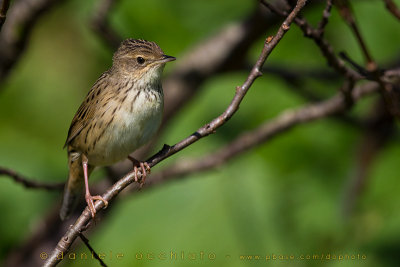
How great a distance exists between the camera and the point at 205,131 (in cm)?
296

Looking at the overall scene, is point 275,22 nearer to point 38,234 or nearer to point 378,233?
point 378,233

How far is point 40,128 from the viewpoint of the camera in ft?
21.9

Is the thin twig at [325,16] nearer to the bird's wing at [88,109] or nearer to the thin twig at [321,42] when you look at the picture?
the thin twig at [321,42]

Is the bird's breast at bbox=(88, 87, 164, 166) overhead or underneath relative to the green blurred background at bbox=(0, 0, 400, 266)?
underneath

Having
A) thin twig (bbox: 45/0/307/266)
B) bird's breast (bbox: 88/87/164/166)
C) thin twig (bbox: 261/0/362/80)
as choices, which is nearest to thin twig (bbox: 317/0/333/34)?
thin twig (bbox: 261/0/362/80)

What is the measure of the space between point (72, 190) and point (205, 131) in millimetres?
2031

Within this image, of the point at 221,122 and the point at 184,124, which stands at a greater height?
the point at 184,124

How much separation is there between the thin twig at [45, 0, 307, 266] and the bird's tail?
1.53m

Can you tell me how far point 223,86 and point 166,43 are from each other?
73 centimetres

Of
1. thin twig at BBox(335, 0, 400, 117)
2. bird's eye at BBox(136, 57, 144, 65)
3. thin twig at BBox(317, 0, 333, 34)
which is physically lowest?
thin twig at BBox(335, 0, 400, 117)

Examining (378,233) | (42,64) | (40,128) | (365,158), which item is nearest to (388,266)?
(378,233)

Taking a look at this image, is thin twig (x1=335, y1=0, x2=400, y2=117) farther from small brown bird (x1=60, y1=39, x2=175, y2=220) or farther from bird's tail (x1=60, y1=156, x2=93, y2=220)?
bird's tail (x1=60, y1=156, x2=93, y2=220)

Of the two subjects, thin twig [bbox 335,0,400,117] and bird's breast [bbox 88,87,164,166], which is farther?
bird's breast [bbox 88,87,164,166]

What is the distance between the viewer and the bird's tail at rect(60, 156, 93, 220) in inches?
182
